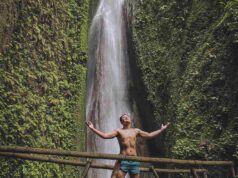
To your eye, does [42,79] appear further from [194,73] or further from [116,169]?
[194,73]

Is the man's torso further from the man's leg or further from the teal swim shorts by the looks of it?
the man's leg

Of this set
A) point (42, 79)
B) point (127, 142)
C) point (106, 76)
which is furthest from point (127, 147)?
point (106, 76)

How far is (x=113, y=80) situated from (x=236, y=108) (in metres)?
7.79

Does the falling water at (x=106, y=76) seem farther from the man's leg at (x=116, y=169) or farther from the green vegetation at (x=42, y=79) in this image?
the man's leg at (x=116, y=169)

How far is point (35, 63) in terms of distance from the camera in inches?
348

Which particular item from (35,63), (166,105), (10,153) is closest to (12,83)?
(35,63)

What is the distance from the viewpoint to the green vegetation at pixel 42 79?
291 inches

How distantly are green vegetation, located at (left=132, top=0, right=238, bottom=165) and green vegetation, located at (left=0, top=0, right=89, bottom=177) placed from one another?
11.0ft

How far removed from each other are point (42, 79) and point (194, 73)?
5.19 metres

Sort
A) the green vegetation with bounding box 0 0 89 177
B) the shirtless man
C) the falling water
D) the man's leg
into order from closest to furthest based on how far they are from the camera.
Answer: the man's leg, the shirtless man, the green vegetation with bounding box 0 0 89 177, the falling water

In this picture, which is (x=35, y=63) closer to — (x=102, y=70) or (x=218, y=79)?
(x=218, y=79)

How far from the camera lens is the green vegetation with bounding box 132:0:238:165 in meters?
10.2

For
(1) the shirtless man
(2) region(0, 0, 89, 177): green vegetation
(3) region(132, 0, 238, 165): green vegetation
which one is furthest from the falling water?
(1) the shirtless man

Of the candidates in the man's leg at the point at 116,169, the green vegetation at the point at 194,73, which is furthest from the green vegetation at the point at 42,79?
the green vegetation at the point at 194,73
